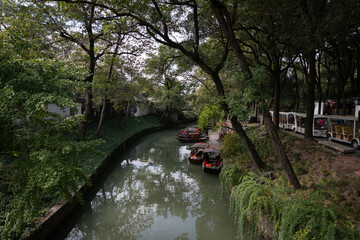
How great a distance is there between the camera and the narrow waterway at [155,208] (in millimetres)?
7647

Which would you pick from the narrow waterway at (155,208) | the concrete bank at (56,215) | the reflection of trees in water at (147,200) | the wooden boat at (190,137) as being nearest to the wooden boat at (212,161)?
the narrow waterway at (155,208)

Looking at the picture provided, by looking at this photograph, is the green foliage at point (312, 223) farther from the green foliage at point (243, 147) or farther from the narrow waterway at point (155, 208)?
the green foliage at point (243, 147)

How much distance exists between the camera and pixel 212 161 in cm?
1464

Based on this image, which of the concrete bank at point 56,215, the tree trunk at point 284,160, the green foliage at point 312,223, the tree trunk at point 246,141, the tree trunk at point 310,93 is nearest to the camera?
the green foliage at point 312,223

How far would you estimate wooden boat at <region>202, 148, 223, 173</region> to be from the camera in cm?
1365

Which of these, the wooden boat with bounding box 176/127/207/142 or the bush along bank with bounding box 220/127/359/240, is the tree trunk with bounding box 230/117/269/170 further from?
the wooden boat with bounding box 176/127/207/142

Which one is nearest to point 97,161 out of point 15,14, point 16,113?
point 15,14

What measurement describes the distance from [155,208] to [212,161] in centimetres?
622

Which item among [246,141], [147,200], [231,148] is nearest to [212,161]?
[231,148]

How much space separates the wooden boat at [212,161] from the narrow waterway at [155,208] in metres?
0.46

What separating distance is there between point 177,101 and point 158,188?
69.4 feet

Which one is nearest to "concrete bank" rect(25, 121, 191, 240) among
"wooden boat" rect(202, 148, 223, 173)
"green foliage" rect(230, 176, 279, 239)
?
"green foliage" rect(230, 176, 279, 239)

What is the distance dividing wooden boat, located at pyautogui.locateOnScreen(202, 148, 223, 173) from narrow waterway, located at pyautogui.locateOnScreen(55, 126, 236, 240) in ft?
1.52

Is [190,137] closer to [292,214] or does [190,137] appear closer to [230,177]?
[230,177]
